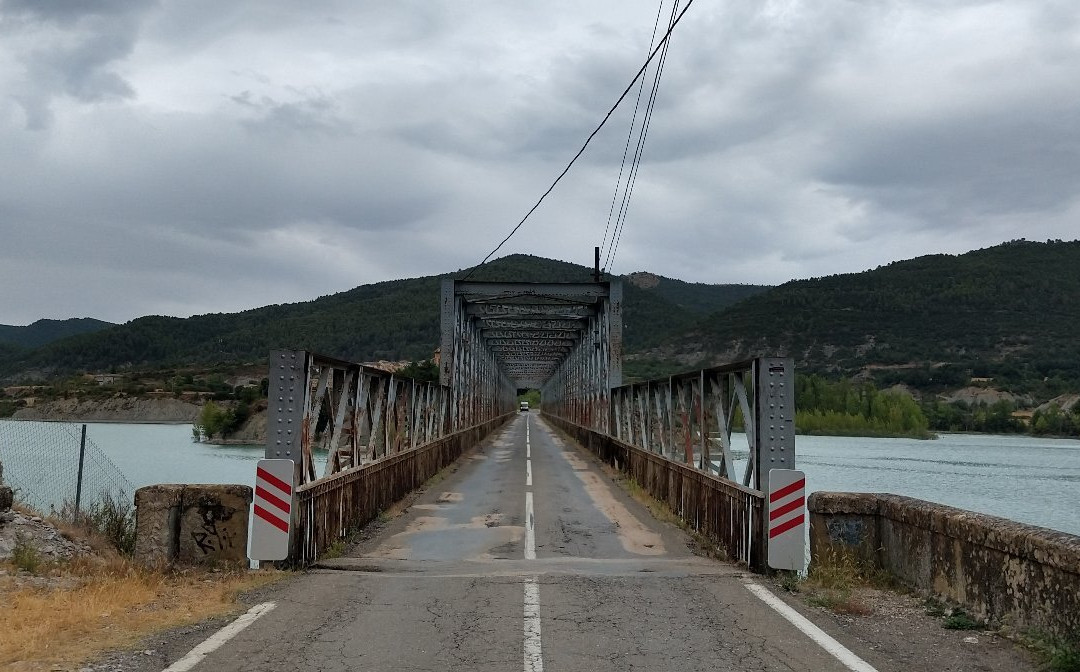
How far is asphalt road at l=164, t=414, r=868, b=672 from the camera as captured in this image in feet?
19.0

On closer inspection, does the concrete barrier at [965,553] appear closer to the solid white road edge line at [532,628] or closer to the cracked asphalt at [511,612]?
the cracked asphalt at [511,612]

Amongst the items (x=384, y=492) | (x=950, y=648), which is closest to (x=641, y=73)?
(x=384, y=492)

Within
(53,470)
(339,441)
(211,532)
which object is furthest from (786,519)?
(53,470)

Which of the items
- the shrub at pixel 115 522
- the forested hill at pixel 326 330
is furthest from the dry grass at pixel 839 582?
the forested hill at pixel 326 330

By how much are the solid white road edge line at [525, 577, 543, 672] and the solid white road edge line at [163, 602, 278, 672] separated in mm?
2095

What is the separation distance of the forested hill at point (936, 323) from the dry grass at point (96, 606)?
91.1 metres

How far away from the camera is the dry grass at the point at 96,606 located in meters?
5.92

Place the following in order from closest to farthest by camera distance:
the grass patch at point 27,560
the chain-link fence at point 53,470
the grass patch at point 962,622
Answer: the grass patch at point 962,622, the grass patch at point 27,560, the chain-link fence at point 53,470

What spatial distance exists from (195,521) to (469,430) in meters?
26.7

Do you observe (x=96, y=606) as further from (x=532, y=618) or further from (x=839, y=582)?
(x=839, y=582)

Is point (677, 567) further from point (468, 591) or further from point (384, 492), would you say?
point (384, 492)

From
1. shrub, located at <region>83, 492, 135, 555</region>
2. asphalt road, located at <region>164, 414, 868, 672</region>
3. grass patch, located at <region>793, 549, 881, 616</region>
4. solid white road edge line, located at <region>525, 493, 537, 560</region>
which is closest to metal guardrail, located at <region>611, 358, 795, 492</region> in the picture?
grass patch, located at <region>793, 549, 881, 616</region>

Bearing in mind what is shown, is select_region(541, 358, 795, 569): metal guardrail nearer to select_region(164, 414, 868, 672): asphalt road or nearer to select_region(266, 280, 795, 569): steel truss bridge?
select_region(266, 280, 795, 569): steel truss bridge

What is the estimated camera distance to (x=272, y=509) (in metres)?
9.21
